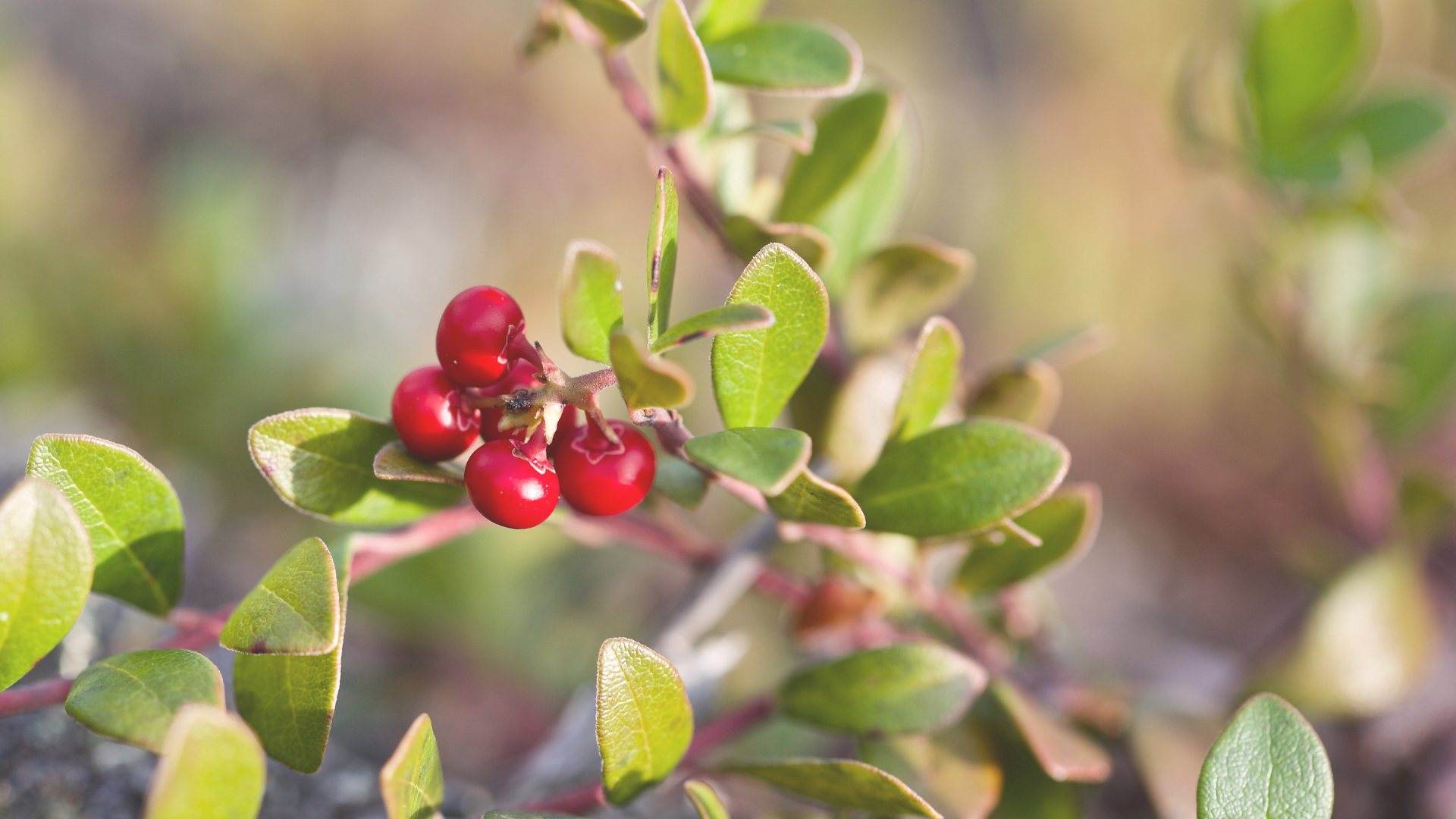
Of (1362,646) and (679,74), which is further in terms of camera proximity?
(1362,646)

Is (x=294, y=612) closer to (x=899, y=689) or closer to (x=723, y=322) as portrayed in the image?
(x=723, y=322)

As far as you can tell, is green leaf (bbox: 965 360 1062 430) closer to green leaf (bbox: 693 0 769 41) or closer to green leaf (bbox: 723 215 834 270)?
green leaf (bbox: 723 215 834 270)

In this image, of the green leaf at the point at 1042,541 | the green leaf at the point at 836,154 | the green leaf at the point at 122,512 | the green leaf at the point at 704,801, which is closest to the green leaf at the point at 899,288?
the green leaf at the point at 836,154

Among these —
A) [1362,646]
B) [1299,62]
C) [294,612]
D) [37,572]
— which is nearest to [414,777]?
[294,612]

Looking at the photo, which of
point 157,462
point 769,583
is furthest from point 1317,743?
point 157,462

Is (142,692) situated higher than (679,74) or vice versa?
(679,74)

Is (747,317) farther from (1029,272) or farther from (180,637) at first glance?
(1029,272)

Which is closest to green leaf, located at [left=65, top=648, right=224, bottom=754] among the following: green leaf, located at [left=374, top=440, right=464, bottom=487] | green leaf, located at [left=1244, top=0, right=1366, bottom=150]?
green leaf, located at [left=374, top=440, right=464, bottom=487]
